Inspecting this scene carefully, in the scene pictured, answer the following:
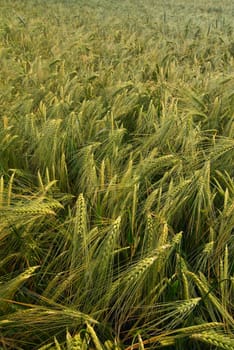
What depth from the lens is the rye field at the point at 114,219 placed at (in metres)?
0.85

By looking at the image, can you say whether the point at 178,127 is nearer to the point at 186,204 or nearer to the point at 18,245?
the point at 186,204

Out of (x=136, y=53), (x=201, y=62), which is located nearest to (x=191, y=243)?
(x=201, y=62)

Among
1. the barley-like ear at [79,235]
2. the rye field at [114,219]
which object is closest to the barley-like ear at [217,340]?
the rye field at [114,219]

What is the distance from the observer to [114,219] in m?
1.08

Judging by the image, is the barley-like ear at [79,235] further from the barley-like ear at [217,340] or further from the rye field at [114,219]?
the barley-like ear at [217,340]

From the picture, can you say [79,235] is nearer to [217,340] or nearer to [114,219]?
[114,219]

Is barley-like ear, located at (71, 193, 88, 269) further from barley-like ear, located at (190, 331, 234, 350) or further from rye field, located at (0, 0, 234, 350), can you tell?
barley-like ear, located at (190, 331, 234, 350)

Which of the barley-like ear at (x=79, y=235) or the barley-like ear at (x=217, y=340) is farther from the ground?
the barley-like ear at (x=79, y=235)

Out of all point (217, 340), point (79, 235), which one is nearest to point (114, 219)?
point (79, 235)

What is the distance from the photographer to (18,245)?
3.37 ft

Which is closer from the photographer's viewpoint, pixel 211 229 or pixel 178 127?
pixel 211 229

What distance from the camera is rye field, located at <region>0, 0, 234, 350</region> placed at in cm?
85

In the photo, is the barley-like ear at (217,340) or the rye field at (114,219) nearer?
the barley-like ear at (217,340)

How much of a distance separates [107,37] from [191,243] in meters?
3.51
